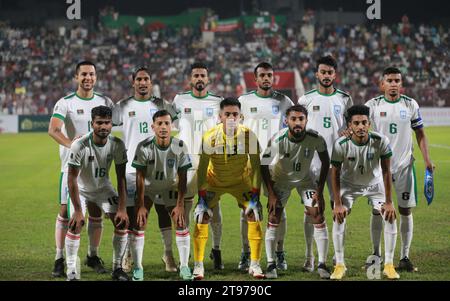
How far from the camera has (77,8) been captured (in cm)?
1056

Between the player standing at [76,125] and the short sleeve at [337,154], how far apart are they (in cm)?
261

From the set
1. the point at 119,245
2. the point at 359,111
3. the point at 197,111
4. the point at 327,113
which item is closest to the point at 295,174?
the point at 327,113

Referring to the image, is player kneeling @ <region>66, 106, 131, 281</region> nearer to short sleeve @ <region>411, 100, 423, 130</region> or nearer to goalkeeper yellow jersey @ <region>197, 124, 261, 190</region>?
goalkeeper yellow jersey @ <region>197, 124, 261, 190</region>

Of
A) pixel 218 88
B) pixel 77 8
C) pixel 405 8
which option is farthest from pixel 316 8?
pixel 77 8

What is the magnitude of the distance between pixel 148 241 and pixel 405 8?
120ft

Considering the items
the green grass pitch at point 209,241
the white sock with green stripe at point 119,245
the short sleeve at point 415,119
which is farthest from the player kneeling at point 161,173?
the short sleeve at point 415,119

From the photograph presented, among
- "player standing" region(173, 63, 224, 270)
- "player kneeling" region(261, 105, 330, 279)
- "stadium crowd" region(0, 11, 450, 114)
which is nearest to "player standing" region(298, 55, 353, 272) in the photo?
"player kneeling" region(261, 105, 330, 279)

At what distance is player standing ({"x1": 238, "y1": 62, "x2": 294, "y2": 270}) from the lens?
8.45 m

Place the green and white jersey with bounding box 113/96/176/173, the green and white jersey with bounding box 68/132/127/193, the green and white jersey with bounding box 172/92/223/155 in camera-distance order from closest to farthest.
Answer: the green and white jersey with bounding box 68/132/127/193 < the green and white jersey with bounding box 113/96/176/173 < the green and white jersey with bounding box 172/92/223/155

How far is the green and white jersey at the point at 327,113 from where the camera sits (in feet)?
27.5

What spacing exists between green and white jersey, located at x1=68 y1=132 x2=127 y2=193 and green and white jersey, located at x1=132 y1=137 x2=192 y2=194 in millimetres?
194

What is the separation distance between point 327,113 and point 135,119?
2.17 m

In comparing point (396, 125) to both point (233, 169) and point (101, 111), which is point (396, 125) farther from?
point (101, 111)
